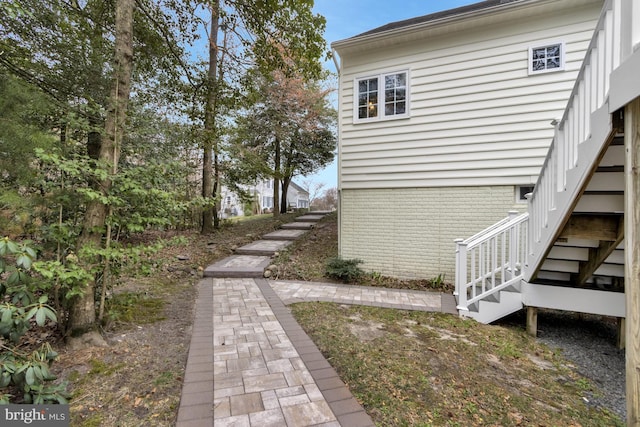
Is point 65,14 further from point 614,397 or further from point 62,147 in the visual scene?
point 614,397

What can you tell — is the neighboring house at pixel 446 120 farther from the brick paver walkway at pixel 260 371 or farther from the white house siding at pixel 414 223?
the brick paver walkway at pixel 260 371

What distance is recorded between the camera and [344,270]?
6.29 m

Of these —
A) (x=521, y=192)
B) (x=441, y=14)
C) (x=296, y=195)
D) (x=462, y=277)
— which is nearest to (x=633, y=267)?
(x=462, y=277)

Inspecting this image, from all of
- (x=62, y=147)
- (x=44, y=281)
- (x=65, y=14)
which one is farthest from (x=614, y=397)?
(x=65, y=14)

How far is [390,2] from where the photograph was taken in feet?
27.6

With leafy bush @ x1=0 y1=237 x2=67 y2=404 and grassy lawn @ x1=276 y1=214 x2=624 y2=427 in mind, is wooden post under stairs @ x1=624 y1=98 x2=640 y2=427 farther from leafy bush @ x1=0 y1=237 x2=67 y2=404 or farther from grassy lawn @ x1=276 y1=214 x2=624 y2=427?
leafy bush @ x1=0 y1=237 x2=67 y2=404

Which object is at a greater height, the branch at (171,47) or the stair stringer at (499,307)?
the branch at (171,47)

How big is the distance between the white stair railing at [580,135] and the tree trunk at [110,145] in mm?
4272

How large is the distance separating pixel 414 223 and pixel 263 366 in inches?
176

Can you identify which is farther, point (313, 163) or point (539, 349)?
point (313, 163)

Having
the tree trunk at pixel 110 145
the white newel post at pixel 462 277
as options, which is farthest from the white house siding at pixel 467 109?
the tree trunk at pixel 110 145

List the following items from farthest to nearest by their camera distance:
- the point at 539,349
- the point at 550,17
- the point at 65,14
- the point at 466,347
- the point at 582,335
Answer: the point at 550,17
the point at 65,14
the point at 582,335
the point at 539,349
the point at 466,347

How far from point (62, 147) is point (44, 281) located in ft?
4.02

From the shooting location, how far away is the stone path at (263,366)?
2166 mm
